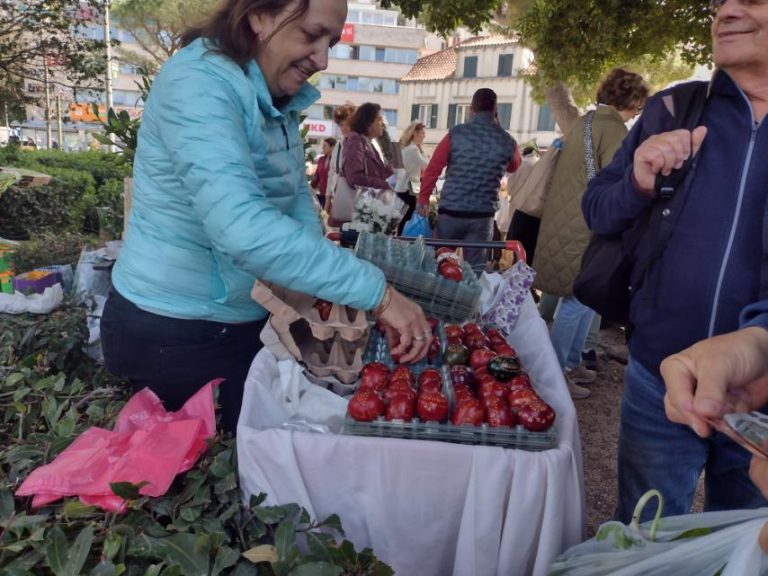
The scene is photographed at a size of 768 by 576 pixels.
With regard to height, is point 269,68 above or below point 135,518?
above

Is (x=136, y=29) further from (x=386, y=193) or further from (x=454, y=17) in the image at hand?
(x=386, y=193)

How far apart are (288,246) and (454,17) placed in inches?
183

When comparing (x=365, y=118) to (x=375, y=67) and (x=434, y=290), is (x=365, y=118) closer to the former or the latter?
(x=434, y=290)

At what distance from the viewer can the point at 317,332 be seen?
1643 millimetres

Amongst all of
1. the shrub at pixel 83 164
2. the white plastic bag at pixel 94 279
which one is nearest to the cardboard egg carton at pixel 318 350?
the white plastic bag at pixel 94 279

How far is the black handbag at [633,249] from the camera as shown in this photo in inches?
62.1

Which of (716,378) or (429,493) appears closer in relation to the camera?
(716,378)

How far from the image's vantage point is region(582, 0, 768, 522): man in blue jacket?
150 centimetres

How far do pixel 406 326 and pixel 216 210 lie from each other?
1.76 ft

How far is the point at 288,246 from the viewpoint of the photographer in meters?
1.34

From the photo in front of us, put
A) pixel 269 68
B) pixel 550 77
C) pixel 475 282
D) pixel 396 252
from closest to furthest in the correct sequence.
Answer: pixel 269 68 → pixel 475 282 → pixel 396 252 → pixel 550 77

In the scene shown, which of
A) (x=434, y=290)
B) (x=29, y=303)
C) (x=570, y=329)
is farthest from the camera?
(x=570, y=329)

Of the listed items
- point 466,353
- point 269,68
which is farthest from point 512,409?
point 269,68

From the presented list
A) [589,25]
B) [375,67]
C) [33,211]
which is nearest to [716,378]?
[589,25]
